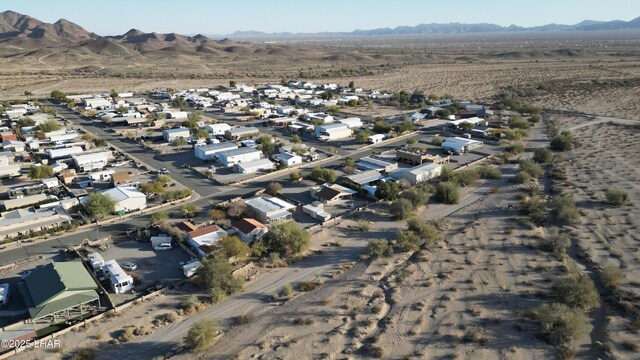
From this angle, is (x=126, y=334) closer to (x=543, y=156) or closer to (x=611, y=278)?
(x=611, y=278)

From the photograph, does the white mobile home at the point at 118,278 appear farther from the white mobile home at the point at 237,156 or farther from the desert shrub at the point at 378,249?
the white mobile home at the point at 237,156

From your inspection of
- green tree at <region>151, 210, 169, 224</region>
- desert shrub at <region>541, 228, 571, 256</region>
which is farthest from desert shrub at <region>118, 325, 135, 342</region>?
desert shrub at <region>541, 228, 571, 256</region>

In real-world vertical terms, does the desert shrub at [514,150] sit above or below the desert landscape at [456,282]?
above

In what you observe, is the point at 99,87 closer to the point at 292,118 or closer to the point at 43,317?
the point at 292,118

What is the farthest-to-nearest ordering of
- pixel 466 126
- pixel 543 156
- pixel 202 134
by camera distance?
pixel 466 126, pixel 202 134, pixel 543 156

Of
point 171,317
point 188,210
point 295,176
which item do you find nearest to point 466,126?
point 295,176

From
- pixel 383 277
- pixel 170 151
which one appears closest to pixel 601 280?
pixel 383 277

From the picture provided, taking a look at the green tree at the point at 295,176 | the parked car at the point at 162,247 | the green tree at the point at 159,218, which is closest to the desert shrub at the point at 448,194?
the green tree at the point at 295,176
